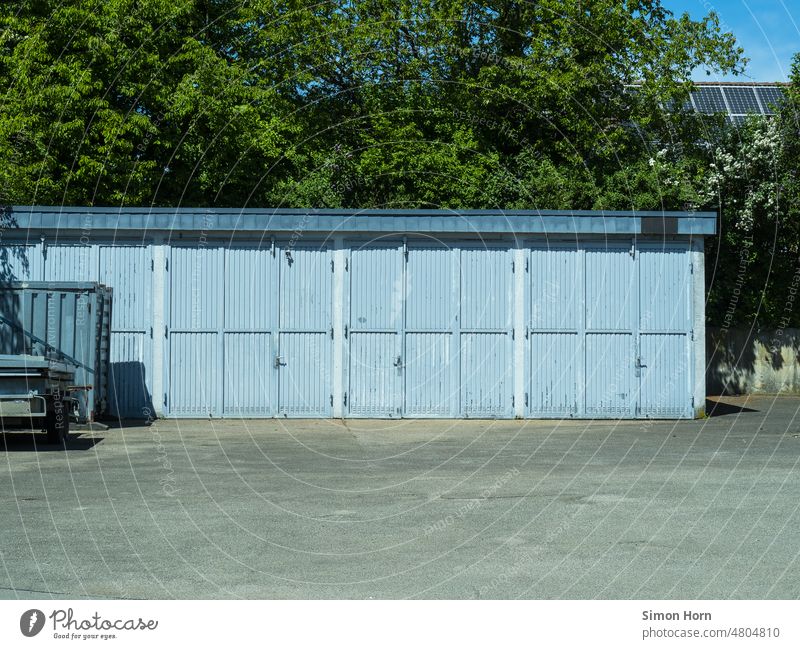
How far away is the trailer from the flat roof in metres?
5.58

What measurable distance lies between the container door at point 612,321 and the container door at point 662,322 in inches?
7.7

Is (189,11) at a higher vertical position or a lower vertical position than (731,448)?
higher

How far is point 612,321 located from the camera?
22281 mm

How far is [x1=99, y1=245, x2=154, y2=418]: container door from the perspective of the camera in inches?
869

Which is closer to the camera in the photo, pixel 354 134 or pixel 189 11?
pixel 189 11

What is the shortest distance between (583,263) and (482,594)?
15.8 meters

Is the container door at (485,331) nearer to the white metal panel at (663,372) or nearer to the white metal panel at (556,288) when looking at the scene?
the white metal panel at (556,288)

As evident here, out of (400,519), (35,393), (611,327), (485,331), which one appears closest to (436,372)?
(485,331)

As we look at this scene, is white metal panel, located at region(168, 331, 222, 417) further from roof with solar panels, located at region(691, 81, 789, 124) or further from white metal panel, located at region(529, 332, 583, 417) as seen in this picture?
roof with solar panels, located at region(691, 81, 789, 124)

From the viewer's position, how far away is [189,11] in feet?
112

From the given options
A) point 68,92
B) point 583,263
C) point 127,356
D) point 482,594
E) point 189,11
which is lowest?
point 482,594
